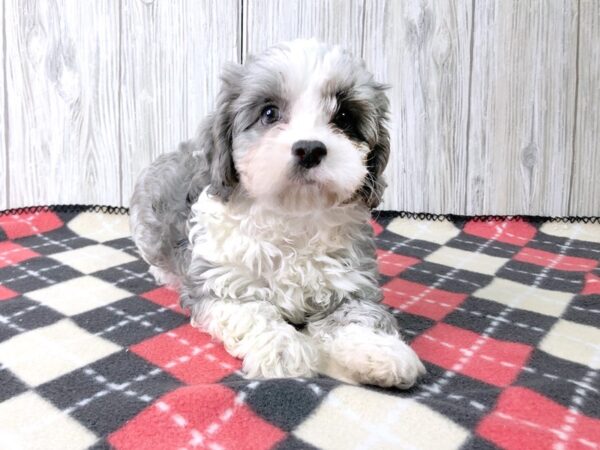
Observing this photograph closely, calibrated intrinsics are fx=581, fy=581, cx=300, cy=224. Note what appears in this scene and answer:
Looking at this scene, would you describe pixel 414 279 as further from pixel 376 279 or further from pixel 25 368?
pixel 25 368

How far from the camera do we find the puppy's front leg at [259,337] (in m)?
1.52

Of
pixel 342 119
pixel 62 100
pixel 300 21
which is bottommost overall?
pixel 342 119

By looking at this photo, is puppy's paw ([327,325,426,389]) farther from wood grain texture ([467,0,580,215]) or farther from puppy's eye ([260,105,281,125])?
→ wood grain texture ([467,0,580,215])

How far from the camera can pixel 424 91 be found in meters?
3.29

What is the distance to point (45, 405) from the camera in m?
1.36

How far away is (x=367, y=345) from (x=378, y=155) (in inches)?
24.9

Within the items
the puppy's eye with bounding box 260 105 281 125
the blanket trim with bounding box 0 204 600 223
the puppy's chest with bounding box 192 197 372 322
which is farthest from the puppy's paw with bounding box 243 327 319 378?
A: the blanket trim with bounding box 0 204 600 223

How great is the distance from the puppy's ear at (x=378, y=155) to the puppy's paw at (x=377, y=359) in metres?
0.43

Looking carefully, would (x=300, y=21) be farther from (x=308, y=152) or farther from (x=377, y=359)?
(x=377, y=359)

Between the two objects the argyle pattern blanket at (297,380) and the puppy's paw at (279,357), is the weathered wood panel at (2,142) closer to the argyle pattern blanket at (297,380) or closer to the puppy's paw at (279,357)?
the argyle pattern blanket at (297,380)

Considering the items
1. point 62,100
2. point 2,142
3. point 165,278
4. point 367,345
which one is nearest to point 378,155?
point 367,345

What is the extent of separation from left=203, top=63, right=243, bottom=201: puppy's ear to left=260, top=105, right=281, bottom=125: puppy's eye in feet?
0.35

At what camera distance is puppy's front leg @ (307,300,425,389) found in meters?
1.47

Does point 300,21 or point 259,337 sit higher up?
point 300,21
